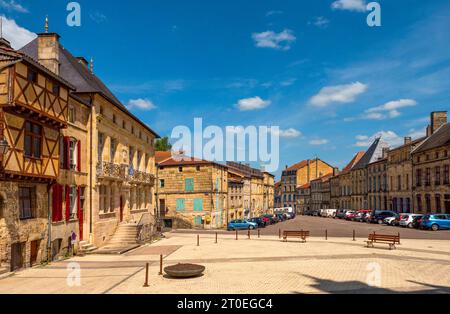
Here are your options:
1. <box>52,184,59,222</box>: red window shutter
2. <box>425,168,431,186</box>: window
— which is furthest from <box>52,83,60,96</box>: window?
<box>425,168,431,186</box>: window

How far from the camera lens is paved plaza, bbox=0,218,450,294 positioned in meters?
13.4

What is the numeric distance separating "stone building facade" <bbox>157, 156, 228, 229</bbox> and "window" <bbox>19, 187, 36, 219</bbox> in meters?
27.6

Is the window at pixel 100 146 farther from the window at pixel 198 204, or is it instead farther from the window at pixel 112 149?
the window at pixel 198 204

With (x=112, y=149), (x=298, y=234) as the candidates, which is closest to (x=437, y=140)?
(x=298, y=234)

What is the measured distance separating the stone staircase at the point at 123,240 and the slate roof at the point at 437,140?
1381 inches

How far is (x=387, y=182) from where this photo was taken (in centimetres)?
5878

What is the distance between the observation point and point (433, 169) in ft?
150

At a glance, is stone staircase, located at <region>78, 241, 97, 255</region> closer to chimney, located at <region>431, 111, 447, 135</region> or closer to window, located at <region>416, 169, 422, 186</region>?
window, located at <region>416, 169, 422, 186</region>

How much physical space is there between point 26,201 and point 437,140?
146 feet

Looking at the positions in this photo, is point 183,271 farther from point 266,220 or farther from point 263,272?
point 266,220

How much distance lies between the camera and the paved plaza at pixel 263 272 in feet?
43.9

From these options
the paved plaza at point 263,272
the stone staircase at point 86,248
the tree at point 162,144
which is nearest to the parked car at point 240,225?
the paved plaza at point 263,272
